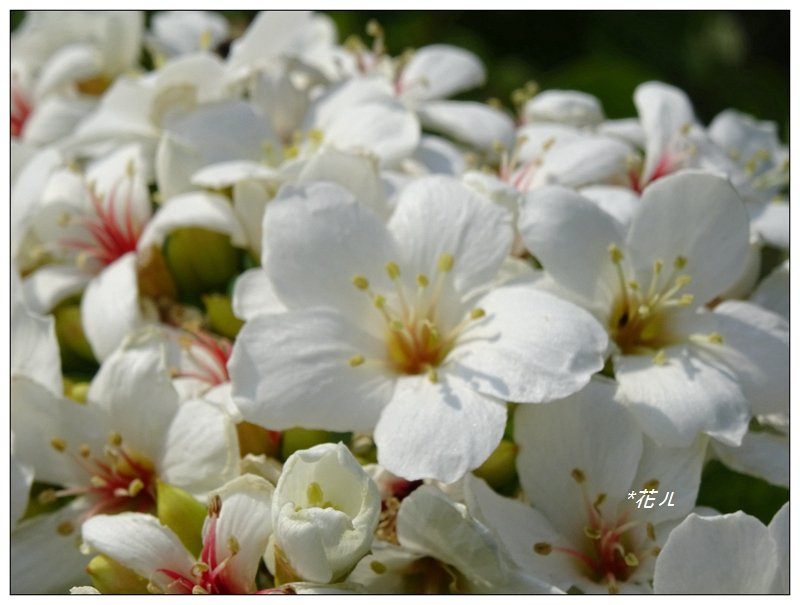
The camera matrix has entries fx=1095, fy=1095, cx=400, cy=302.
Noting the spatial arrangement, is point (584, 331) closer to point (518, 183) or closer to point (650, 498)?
point (650, 498)

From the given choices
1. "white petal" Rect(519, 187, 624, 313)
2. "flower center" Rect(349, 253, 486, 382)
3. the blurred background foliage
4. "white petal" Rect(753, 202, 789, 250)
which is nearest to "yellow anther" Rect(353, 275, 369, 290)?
"flower center" Rect(349, 253, 486, 382)

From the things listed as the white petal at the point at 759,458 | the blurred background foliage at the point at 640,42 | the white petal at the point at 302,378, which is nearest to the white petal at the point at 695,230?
the white petal at the point at 759,458

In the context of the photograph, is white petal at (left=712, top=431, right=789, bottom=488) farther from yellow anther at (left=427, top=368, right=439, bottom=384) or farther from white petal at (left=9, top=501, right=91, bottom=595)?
white petal at (left=9, top=501, right=91, bottom=595)

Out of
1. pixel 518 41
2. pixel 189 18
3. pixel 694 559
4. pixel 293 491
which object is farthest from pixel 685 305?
pixel 518 41

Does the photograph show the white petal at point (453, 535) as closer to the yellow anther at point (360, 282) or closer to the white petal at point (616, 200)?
the yellow anther at point (360, 282)

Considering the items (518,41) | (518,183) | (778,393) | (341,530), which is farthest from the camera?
(518,41)

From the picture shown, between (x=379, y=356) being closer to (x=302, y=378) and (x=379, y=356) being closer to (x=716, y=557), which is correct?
(x=302, y=378)
